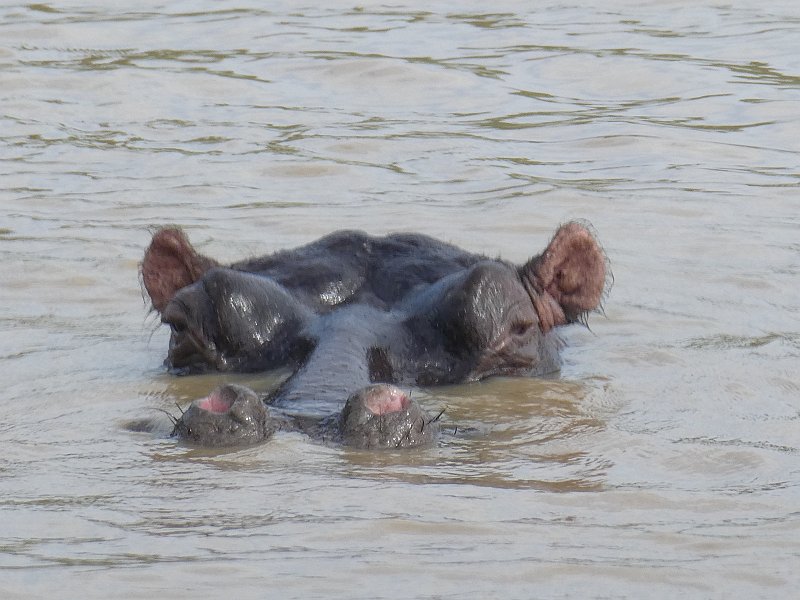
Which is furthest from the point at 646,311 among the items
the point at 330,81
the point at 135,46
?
the point at 135,46

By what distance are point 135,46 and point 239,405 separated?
10866 millimetres

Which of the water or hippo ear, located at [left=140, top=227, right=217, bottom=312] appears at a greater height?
hippo ear, located at [left=140, top=227, right=217, bottom=312]

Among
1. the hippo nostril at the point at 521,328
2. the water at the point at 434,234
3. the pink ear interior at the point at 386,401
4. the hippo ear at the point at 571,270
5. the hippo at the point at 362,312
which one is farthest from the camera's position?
the hippo ear at the point at 571,270

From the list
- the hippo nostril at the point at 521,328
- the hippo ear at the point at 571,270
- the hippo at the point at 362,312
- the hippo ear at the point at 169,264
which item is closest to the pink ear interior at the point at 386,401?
the hippo at the point at 362,312

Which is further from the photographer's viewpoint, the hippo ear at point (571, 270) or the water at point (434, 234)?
the hippo ear at point (571, 270)

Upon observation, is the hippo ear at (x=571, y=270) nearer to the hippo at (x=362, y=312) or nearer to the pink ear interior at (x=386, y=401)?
the hippo at (x=362, y=312)

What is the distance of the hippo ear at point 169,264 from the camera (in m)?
6.75

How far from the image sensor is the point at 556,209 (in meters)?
10.1

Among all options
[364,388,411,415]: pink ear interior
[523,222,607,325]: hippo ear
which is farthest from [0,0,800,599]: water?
[523,222,607,325]: hippo ear

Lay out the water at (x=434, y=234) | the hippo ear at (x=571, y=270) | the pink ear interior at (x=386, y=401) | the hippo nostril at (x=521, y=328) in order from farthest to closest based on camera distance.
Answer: the hippo ear at (x=571, y=270) → the hippo nostril at (x=521, y=328) → the pink ear interior at (x=386, y=401) → the water at (x=434, y=234)

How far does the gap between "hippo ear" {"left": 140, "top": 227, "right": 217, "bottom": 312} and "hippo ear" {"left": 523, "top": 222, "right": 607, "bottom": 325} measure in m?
1.33

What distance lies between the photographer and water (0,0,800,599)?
14.0ft

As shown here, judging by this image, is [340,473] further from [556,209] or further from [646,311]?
[556,209]

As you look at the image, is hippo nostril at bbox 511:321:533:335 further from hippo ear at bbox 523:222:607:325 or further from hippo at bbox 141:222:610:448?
hippo ear at bbox 523:222:607:325
